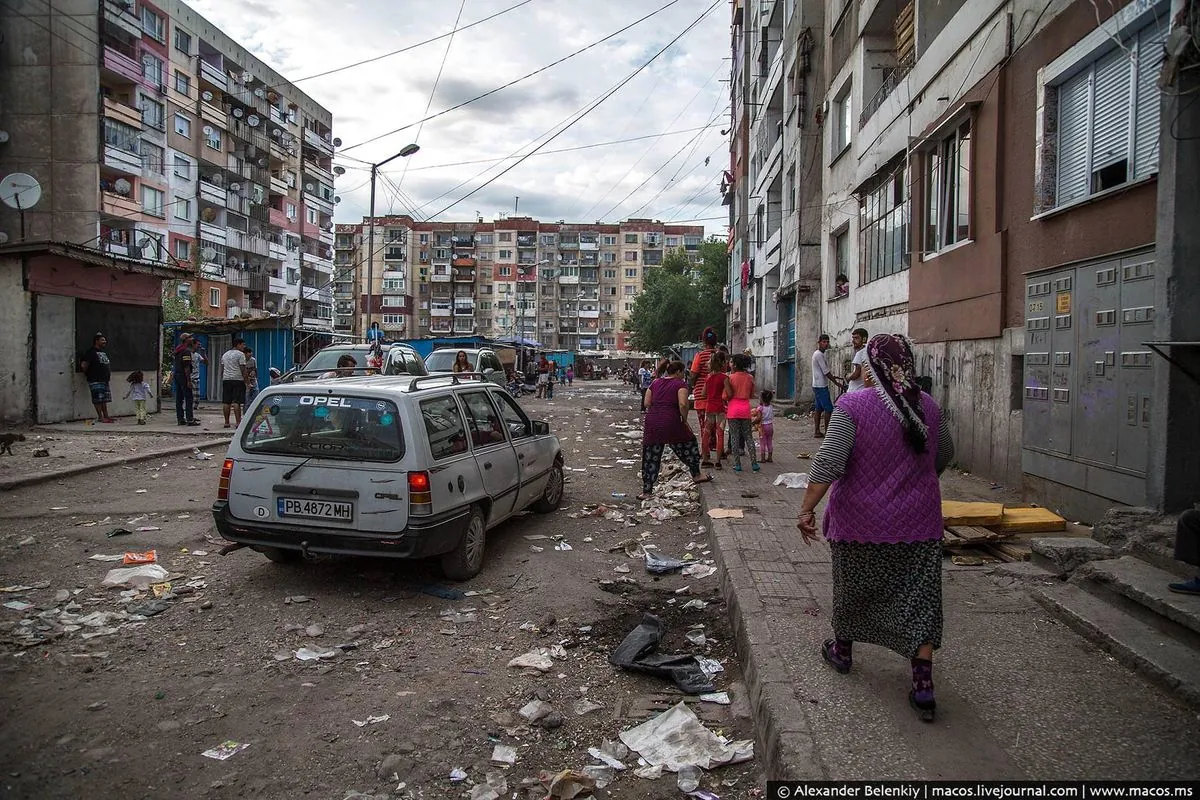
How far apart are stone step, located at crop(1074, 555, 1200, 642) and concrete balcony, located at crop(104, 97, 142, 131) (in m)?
43.6

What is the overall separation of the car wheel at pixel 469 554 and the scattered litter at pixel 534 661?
1416 mm

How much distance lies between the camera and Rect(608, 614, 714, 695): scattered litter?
400 cm

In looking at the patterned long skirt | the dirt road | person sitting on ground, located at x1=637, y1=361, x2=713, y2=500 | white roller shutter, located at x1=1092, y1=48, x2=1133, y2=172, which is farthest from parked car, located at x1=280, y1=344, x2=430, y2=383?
the patterned long skirt

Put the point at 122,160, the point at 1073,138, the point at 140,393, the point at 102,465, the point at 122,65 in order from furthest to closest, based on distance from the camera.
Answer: the point at 122,160 < the point at 122,65 < the point at 140,393 < the point at 102,465 < the point at 1073,138

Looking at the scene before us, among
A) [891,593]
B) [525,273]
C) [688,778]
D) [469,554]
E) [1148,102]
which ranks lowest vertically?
[688,778]

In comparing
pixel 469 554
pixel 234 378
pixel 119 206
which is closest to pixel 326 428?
pixel 469 554

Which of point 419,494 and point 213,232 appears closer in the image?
point 419,494

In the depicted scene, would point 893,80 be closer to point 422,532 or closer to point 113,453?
point 422,532

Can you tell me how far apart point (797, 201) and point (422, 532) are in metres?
19.6

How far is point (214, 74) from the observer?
45.3 m

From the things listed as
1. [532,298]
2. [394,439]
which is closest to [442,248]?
[532,298]

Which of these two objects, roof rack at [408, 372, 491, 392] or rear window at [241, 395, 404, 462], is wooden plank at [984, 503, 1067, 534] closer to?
roof rack at [408, 372, 491, 392]

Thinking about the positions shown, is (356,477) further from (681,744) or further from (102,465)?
(102,465)

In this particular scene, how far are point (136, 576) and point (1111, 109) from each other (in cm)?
885
